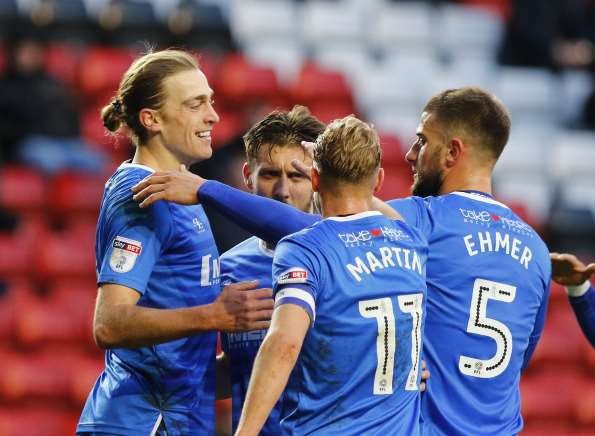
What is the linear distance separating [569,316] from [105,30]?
553 cm

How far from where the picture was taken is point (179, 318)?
12.2 feet

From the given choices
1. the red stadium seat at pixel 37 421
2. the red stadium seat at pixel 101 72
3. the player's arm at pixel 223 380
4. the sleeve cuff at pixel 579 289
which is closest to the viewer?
the player's arm at pixel 223 380

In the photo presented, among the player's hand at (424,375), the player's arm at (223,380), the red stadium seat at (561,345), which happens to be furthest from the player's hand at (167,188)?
the red stadium seat at (561,345)

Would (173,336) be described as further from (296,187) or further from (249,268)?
(296,187)

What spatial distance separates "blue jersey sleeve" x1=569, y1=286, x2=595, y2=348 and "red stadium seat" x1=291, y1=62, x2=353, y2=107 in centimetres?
686

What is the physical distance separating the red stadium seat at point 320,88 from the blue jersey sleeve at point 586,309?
22.5ft

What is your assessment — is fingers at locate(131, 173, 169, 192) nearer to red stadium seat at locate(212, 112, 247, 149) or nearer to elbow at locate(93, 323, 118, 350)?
elbow at locate(93, 323, 118, 350)

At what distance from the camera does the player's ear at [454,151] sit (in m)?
4.20

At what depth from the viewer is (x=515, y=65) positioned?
1302 centimetres

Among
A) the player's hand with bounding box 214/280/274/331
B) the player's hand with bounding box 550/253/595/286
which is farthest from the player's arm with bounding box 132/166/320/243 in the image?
the player's hand with bounding box 550/253/595/286

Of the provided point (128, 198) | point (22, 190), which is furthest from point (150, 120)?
point (22, 190)

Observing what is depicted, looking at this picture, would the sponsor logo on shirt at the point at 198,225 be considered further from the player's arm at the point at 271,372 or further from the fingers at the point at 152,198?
the player's arm at the point at 271,372

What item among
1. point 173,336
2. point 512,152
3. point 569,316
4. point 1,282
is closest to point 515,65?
point 512,152

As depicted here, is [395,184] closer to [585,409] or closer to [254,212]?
[585,409]
